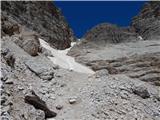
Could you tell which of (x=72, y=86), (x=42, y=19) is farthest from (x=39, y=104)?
(x=42, y=19)

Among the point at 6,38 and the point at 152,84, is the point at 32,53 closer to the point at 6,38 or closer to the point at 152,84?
the point at 6,38

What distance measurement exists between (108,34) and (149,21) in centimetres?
752

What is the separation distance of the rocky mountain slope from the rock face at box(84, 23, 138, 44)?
808 cm

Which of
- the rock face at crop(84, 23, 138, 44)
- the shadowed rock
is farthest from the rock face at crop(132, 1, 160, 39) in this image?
the shadowed rock

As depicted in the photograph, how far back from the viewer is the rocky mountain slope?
57.8 feet

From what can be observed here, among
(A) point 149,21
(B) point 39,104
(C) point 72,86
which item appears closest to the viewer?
(B) point 39,104

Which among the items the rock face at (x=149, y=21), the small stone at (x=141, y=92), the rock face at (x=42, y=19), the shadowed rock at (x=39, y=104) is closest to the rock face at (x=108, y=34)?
the rock face at (x=149, y=21)

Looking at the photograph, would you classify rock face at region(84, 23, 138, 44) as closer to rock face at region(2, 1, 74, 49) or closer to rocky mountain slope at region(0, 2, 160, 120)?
rock face at region(2, 1, 74, 49)

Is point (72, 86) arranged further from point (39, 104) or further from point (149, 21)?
point (149, 21)

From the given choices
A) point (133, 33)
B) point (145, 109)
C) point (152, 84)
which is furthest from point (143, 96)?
point (133, 33)

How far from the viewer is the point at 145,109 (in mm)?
19922

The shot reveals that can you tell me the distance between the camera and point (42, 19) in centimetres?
4859

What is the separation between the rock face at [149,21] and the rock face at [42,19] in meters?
9.00

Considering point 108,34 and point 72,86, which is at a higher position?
point 108,34
